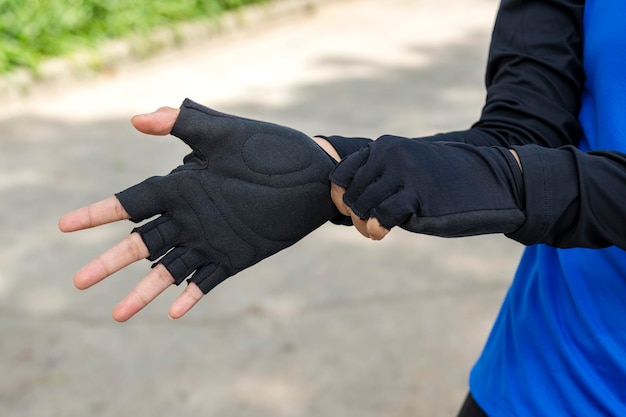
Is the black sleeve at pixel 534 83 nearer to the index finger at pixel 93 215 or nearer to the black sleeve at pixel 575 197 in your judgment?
the black sleeve at pixel 575 197

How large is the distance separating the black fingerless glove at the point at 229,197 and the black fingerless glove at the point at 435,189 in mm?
121

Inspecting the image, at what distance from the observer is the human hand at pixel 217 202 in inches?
36.9

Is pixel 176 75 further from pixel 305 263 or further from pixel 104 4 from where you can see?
pixel 305 263

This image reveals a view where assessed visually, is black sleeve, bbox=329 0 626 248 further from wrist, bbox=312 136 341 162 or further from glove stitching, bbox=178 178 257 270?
glove stitching, bbox=178 178 257 270

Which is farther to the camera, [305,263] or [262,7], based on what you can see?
[262,7]

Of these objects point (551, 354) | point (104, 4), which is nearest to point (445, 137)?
point (551, 354)

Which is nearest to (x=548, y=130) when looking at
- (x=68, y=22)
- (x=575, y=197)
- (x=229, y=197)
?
(x=575, y=197)

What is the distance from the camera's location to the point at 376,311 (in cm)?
240

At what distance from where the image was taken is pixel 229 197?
962 mm

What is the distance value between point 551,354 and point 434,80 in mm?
3435

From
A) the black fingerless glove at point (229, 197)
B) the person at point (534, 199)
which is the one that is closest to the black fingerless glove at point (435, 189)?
the person at point (534, 199)

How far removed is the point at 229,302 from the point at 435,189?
167cm

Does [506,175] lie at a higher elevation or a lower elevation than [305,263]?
higher

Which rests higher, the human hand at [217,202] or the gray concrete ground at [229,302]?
the human hand at [217,202]
